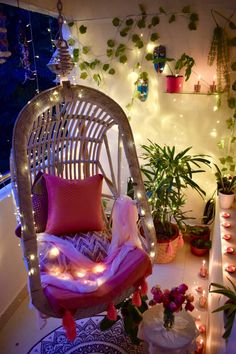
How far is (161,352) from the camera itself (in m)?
1.75

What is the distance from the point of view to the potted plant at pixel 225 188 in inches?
101

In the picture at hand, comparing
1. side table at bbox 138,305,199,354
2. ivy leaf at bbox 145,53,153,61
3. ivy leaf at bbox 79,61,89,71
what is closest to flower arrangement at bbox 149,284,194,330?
side table at bbox 138,305,199,354

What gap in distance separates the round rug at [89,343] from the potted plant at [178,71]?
185 centimetres

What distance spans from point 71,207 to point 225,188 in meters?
1.31

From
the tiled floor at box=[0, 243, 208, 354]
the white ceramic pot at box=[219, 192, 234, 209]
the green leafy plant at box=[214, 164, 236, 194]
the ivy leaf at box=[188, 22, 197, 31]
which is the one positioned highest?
the ivy leaf at box=[188, 22, 197, 31]

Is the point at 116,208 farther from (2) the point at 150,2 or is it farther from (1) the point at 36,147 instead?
(2) the point at 150,2

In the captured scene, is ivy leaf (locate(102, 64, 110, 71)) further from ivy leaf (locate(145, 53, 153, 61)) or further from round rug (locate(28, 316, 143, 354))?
round rug (locate(28, 316, 143, 354))

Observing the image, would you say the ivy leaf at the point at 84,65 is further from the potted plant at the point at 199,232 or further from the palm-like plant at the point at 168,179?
the potted plant at the point at 199,232

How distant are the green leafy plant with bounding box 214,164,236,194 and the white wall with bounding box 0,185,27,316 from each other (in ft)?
5.38

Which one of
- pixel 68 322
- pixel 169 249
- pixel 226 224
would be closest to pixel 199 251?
pixel 169 249

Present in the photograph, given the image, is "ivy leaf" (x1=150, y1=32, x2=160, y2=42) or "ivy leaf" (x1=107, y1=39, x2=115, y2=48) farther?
"ivy leaf" (x1=107, y1=39, x2=115, y2=48)

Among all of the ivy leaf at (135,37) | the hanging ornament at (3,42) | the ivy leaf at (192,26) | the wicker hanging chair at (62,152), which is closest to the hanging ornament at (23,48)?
the hanging ornament at (3,42)

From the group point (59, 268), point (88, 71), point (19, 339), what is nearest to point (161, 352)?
point (59, 268)

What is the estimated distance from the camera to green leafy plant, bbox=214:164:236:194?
2665 millimetres
